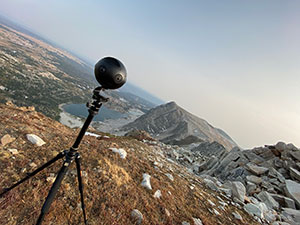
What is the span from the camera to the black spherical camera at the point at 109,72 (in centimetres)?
249

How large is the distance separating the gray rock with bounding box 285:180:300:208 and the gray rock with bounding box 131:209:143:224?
12916mm

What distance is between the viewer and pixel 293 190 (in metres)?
11.6

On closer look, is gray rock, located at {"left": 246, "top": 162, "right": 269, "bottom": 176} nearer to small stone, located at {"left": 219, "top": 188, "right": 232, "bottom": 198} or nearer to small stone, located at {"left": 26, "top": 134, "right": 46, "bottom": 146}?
small stone, located at {"left": 219, "top": 188, "right": 232, "bottom": 198}

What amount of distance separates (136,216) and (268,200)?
11250 mm

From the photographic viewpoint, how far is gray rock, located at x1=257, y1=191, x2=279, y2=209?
1033 cm

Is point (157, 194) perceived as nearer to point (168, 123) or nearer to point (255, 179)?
point (255, 179)

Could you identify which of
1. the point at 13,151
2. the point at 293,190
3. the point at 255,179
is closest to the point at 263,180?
the point at 255,179

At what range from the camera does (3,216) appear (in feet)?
10.5

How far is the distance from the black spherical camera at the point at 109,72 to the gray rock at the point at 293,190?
15.5 meters

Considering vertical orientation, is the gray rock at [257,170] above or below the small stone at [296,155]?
below

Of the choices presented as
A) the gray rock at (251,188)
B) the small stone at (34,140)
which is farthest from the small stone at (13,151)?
the gray rock at (251,188)

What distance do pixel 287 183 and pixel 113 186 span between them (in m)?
14.6

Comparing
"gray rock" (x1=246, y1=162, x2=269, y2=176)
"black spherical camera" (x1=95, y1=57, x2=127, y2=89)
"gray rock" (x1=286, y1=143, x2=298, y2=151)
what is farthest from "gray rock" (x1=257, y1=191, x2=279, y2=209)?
"black spherical camera" (x1=95, y1=57, x2=127, y2=89)

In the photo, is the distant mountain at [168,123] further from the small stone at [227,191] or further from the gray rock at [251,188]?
the small stone at [227,191]
